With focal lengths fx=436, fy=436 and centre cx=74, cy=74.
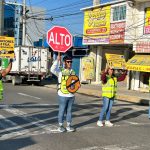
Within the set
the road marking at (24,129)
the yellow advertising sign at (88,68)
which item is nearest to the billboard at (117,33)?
the yellow advertising sign at (88,68)

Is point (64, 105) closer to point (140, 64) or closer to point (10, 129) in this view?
point (10, 129)

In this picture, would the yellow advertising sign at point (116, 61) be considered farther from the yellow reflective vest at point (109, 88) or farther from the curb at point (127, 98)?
the yellow reflective vest at point (109, 88)

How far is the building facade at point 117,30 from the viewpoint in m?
27.2

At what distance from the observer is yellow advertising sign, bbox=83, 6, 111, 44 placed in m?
30.9

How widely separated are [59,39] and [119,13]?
19605 millimetres

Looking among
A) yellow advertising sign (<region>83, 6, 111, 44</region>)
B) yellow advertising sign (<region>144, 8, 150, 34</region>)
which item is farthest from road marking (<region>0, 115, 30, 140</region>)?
yellow advertising sign (<region>83, 6, 111, 44</region>)

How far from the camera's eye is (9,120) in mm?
12125

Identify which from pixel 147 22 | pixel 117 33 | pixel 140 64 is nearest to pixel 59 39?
pixel 140 64

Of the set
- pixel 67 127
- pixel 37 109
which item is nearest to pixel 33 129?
pixel 67 127

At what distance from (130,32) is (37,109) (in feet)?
46.5

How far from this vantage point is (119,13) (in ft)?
96.1

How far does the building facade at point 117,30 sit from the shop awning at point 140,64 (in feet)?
0.49

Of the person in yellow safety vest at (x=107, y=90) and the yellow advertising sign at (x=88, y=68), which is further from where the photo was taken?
the yellow advertising sign at (x=88, y=68)

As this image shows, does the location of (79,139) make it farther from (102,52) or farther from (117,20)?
(102,52)
